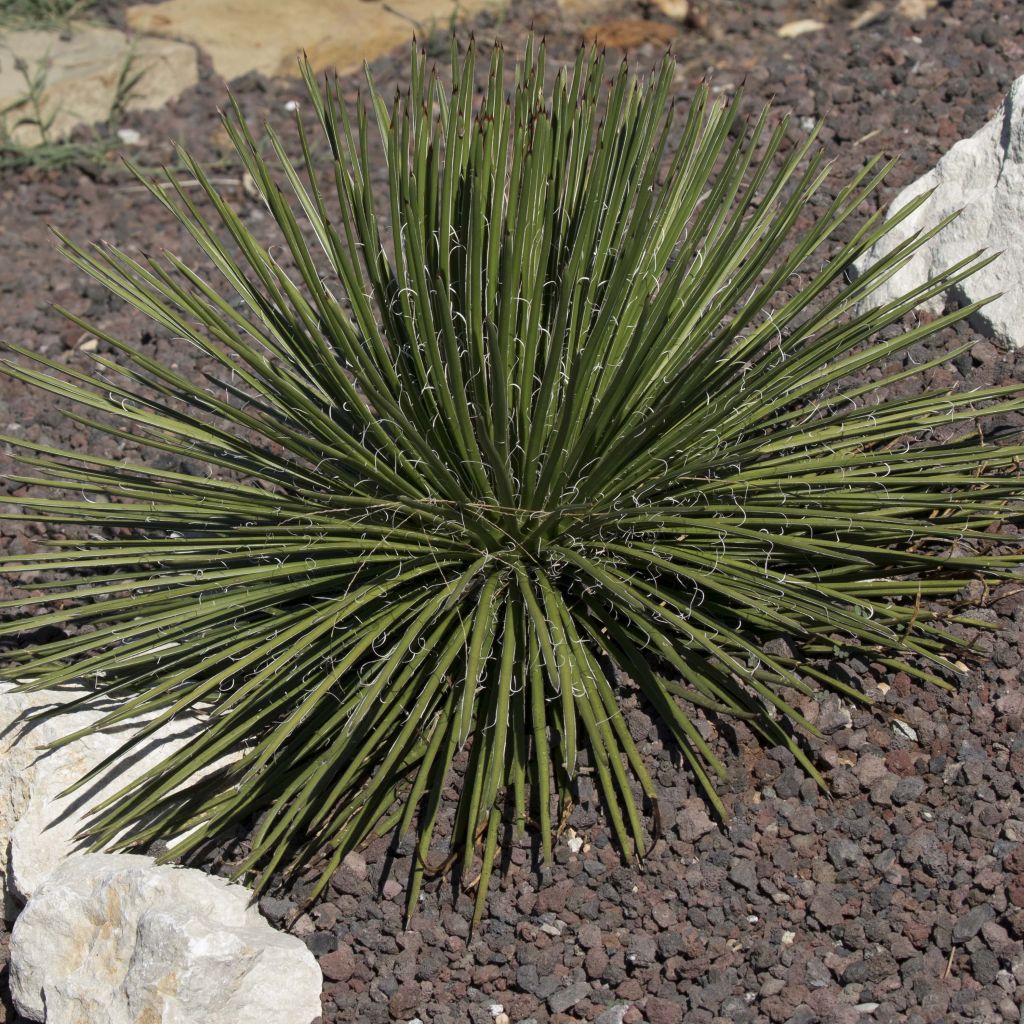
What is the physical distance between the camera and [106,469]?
4.22 meters

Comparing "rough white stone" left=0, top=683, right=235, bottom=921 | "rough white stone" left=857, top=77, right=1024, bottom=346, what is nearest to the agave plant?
"rough white stone" left=0, top=683, right=235, bottom=921

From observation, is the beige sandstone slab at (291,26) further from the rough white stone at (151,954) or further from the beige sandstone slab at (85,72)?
the rough white stone at (151,954)

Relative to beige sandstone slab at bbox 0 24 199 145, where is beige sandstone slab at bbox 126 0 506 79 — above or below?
above

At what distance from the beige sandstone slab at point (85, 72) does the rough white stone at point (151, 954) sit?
3.77m

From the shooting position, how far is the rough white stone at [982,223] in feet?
12.4

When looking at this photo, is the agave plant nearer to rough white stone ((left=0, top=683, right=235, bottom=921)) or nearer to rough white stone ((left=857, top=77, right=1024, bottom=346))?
rough white stone ((left=0, top=683, right=235, bottom=921))

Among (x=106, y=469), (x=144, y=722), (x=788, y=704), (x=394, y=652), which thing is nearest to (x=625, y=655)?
(x=788, y=704)

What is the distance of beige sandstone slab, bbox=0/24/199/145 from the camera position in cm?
579

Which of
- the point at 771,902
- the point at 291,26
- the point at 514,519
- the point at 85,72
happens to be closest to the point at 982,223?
the point at 514,519

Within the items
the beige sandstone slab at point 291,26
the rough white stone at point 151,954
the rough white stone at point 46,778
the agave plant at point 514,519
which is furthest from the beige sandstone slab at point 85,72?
the rough white stone at point 151,954

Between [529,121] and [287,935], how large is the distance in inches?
78.4

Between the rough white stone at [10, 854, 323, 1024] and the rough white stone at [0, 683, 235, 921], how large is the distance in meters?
0.16

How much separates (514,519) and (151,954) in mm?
1236

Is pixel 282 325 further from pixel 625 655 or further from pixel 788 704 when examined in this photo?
pixel 788 704
